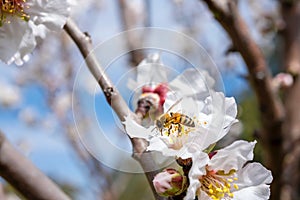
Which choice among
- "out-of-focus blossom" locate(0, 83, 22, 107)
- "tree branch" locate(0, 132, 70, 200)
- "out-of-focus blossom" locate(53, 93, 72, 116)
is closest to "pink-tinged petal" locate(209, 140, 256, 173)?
"tree branch" locate(0, 132, 70, 200)

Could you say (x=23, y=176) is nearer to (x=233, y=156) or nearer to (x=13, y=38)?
(x=13, y=38)

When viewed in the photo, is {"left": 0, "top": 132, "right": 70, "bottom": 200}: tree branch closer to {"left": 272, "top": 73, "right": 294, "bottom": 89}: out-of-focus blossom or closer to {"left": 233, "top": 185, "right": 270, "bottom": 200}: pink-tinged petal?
{"left": 233, "top": 185, "right": 270, "bottom": 200}: pink-tinged petal

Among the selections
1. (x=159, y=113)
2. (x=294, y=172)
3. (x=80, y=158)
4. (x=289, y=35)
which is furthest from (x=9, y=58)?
(x=80, y=158)

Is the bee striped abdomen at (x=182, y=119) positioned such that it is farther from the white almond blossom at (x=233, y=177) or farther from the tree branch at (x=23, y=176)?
the tree branch at (x=23, y=176)

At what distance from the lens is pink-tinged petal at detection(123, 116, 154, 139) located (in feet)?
1.67

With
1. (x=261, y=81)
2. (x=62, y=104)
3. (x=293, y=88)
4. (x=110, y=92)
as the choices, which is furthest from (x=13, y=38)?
(x=62, y=104)

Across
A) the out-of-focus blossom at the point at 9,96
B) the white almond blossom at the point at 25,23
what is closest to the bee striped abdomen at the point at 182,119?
the white almond blossom at the point at 25,23

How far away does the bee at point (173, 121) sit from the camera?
1.73 feet

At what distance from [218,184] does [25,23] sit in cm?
32

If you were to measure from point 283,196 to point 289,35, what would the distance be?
62cm

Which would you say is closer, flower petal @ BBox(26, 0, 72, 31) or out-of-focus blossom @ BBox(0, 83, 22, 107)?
flower petal @ BBox(26, 0, 72, 31)

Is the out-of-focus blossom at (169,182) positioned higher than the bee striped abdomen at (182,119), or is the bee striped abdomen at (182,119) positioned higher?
the bee striped abdomen at (182,119)

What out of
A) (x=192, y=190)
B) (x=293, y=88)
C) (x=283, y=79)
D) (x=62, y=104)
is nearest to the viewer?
(x=192, y=190)

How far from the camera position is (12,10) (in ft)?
2.03
